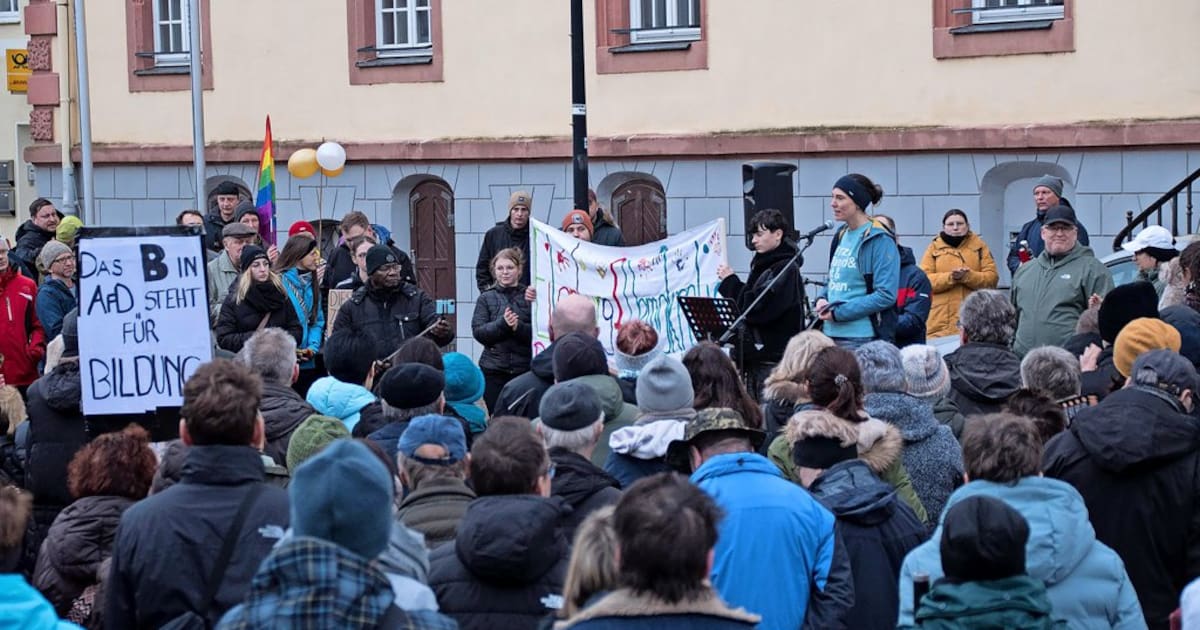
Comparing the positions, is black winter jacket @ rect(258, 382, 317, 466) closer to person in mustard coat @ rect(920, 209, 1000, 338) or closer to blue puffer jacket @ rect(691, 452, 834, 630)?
blue puffer jacket @ rect(691, 452, 834, 630)

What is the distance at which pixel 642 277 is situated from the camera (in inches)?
511

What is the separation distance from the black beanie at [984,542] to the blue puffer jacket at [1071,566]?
0.36 m

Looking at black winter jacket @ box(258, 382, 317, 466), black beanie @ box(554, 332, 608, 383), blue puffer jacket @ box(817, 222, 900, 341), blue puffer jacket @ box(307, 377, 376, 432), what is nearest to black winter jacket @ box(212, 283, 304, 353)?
blue puffer jacket @ box(307, 377, 376, 432)

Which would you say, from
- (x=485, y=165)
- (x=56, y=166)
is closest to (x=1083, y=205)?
(x=485, y=165)

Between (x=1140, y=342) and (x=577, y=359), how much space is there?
85.3 inches

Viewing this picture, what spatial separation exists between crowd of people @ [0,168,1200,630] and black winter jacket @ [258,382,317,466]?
12 millimetres

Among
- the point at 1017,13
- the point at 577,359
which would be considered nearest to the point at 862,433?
the point at 577,359

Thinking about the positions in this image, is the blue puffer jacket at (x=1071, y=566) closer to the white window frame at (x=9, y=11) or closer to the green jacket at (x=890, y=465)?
the green jacket at (x=890, y=465)

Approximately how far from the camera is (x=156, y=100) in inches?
850

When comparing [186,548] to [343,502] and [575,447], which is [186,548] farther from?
[575,447]

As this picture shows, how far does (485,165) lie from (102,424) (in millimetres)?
11621

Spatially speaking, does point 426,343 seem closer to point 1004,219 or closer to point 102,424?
point 102,424

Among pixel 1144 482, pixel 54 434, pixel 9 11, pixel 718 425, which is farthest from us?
pixel 9 11

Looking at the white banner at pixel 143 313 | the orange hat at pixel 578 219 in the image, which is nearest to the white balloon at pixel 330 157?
the orange hat at pixel 578 219
